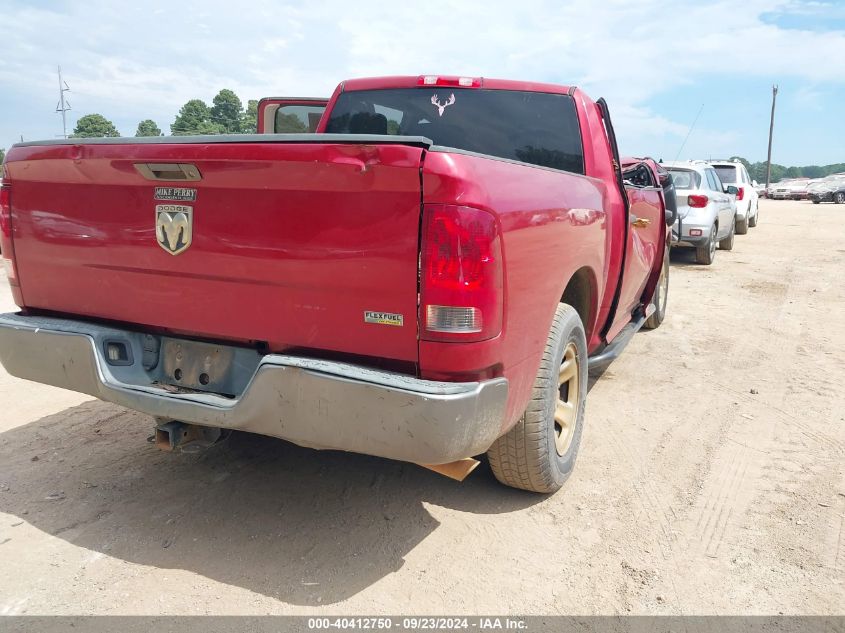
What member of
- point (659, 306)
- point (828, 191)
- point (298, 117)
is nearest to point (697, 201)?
point (659, 306)

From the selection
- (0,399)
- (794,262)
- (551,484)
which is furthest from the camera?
(794,262)

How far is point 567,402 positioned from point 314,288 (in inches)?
68.9

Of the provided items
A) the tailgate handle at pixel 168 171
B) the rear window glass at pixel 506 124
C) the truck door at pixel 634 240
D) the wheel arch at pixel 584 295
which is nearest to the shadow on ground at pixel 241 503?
the wheel arch at pixel 584 295

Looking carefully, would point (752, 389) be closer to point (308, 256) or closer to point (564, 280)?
point (564, 280)

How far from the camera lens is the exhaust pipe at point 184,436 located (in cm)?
294

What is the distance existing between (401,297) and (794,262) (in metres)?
11.6

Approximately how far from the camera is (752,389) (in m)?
5.09

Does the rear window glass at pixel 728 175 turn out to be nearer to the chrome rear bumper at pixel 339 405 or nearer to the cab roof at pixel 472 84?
the cab roof at pixel 472 84

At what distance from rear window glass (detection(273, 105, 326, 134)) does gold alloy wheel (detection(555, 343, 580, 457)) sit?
274 centimetres

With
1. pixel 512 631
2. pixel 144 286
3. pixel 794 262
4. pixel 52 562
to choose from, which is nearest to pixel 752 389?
pixel 512 631

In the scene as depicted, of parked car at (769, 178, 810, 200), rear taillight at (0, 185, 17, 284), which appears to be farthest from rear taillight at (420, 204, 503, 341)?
parked car at (769, 178, 810, 200)

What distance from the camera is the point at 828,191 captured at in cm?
3572

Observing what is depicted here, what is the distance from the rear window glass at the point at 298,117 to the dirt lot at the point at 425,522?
96.4 inches

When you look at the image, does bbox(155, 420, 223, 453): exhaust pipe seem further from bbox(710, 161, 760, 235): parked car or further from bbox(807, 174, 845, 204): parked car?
bbox(807, 174, 845, 204): parked car
